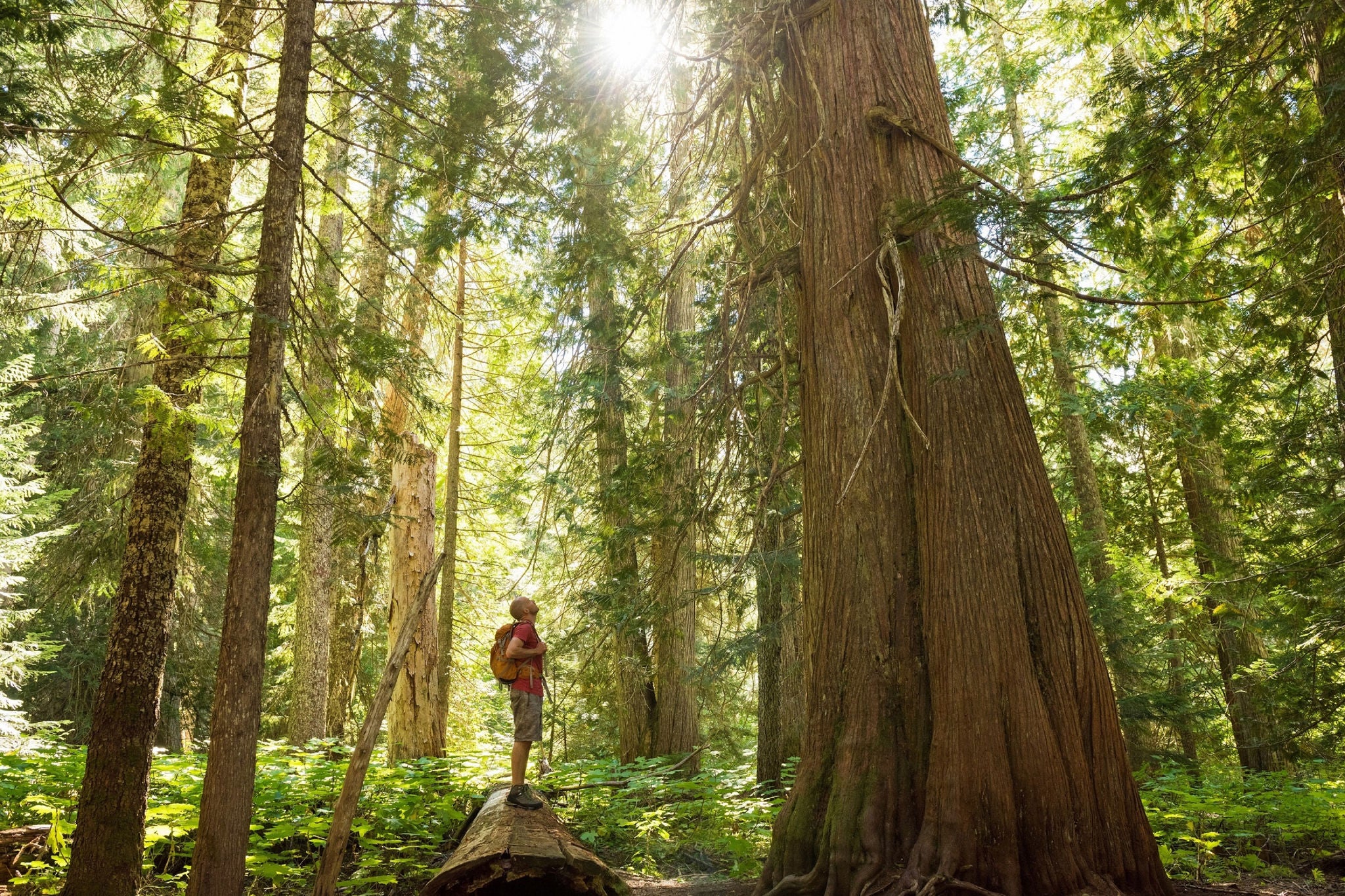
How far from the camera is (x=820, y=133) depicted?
17.2 ft

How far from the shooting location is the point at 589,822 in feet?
26.9

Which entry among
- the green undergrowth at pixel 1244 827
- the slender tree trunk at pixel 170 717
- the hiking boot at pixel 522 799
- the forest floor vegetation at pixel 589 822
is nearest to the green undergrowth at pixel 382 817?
the forest floor vegetation at pixel 589 822

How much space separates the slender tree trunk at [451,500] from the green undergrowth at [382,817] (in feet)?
12.0

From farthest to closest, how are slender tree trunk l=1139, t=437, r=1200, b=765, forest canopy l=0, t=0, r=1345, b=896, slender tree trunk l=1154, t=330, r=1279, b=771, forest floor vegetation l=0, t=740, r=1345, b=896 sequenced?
1. slender tree trunk l=1139, t=437, r=1200, b=765
2. slender tree trunk l=1154, t=330, r=1279, b=771
3. forest floor vegetation l=0, t=740, r=1345, b=896
4. forest canopy l=0, t=0, r=1345, b=896

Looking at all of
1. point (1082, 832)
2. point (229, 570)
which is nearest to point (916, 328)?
point (1082, 832)

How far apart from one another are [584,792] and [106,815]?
14.9 ft

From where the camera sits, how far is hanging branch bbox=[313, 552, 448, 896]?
5102 millimetres

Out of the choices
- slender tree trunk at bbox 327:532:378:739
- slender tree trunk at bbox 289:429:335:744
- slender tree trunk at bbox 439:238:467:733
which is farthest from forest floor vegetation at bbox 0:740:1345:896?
slender tree trunk at bbox 327:532:378:739

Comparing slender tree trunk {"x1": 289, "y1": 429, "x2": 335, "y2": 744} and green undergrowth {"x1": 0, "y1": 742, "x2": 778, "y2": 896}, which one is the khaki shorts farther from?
slender tree trunk {"x1": 289, "y1": 429, "x2": 335, "y2": 744}

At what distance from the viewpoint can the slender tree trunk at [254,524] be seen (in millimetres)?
5023

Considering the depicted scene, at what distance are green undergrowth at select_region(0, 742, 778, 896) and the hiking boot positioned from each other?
882 millimetres

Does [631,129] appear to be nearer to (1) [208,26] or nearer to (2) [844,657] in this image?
(1) [208,26]

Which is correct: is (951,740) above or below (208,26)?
below

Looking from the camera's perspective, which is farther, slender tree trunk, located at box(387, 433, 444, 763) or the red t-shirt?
slender tree trunk, located at box(387, 433, 444, 763)
